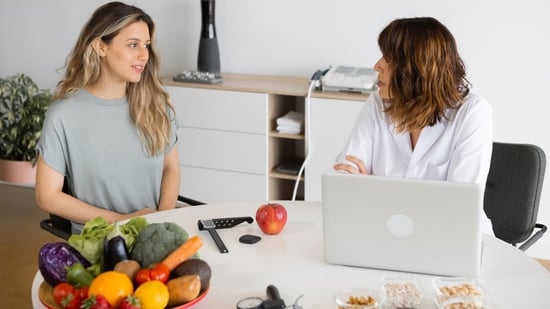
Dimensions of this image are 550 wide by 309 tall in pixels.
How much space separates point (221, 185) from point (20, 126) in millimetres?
1295

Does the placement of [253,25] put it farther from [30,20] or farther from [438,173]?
[438,173]

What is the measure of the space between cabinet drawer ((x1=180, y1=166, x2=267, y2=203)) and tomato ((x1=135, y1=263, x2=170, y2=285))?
244 centimetres

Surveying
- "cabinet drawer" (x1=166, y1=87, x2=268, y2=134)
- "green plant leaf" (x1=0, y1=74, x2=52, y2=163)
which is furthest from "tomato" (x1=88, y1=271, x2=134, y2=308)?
"green plant leaf" (x1=0, y1=74, x2=52, y2=163)

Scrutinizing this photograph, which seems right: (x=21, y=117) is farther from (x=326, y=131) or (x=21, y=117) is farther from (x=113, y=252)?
(x=113, y=252)

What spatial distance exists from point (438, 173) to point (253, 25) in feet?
6.77

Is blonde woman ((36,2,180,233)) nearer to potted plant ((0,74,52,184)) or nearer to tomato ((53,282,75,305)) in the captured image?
tomato ((53,282,75,305))

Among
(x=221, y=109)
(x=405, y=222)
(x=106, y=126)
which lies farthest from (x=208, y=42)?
(x=405, y=222)

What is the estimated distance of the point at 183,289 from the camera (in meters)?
1.76

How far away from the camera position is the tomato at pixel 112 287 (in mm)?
1692

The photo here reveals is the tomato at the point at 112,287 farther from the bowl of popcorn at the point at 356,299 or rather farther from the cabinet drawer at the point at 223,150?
the cabinet drawer at the point at 223,150

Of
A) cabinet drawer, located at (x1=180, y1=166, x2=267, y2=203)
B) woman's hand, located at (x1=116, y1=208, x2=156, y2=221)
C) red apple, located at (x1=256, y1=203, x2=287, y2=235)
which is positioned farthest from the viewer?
cabinet drawer, located at (x1=180, y1=166, x2=267, y2=203)

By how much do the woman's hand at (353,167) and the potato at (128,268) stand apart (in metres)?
0.95

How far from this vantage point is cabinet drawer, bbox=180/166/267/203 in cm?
425

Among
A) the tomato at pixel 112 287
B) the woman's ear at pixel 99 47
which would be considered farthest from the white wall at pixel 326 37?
the tomato at pixel 112 287
